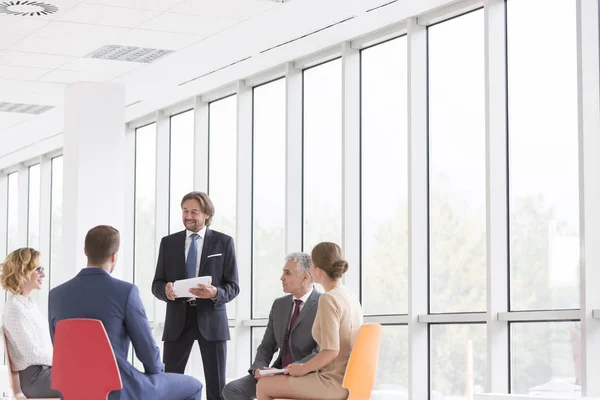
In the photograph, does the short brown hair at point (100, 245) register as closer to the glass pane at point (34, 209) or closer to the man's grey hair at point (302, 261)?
the man's grey hair at point (302, 261)

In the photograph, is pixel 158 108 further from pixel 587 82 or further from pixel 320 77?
pixel 587 82

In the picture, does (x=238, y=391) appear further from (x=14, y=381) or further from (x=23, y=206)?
(x=23, y=206)

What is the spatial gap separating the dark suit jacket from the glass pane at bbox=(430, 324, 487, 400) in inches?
84.4

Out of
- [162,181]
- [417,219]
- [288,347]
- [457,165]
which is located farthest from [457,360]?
[162,181]

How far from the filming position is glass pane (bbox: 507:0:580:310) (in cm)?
634

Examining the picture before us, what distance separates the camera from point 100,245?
170 inches

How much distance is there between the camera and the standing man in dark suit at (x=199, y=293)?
5.51m

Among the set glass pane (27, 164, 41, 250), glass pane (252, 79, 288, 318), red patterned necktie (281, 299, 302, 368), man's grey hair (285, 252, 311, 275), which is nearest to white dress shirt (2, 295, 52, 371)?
red patterned necktie (281, 299, 302, 368)

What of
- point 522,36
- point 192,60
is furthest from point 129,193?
point 522,36

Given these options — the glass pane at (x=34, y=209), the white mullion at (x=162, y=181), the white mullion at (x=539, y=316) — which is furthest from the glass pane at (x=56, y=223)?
the white mullion at (x=539, y=316)

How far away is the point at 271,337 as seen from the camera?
5.43m

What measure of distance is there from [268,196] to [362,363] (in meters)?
5.03

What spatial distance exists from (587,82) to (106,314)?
3.44 m

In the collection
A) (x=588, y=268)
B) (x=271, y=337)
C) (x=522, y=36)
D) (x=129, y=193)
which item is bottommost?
(x=271, y=337)
